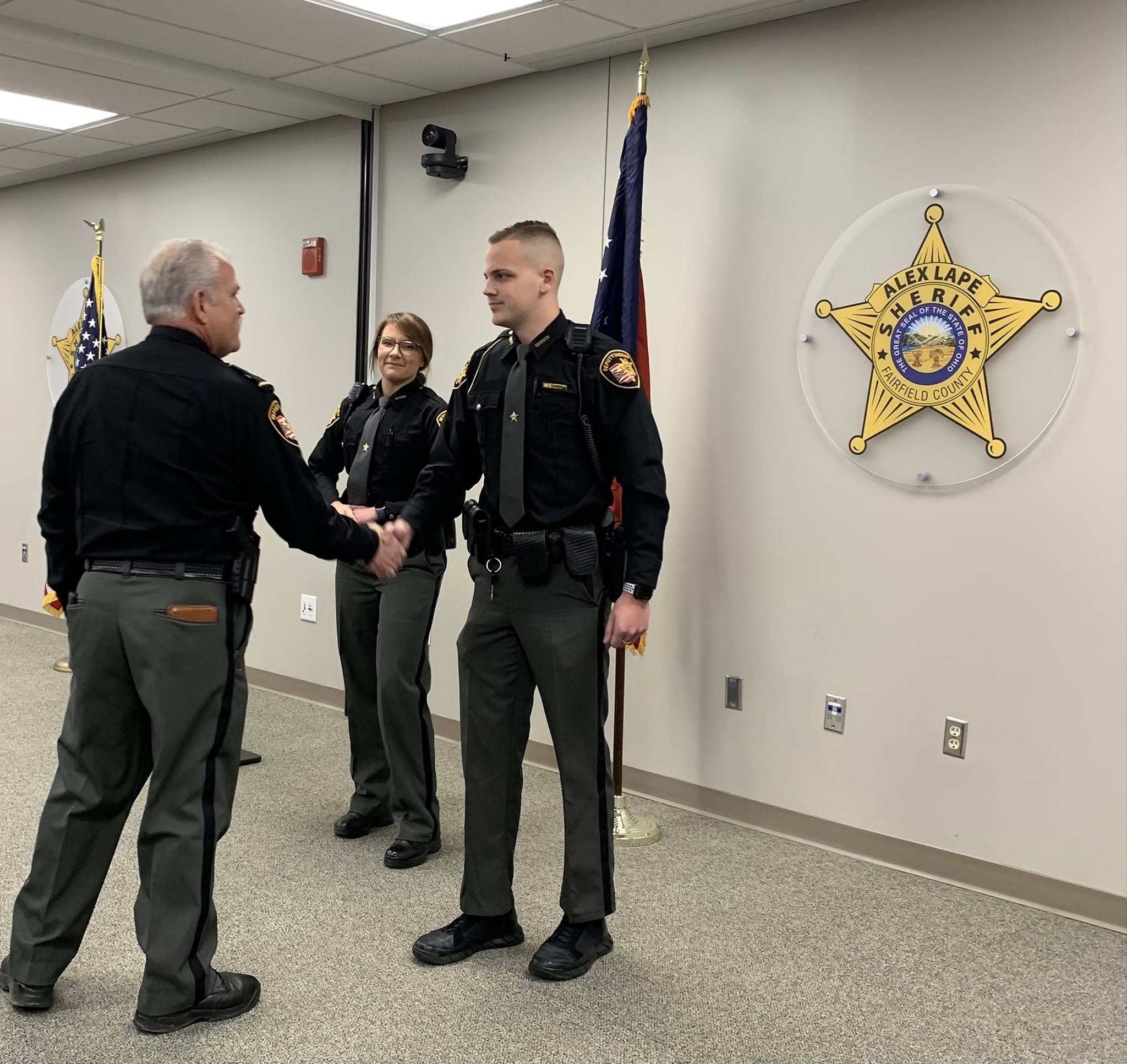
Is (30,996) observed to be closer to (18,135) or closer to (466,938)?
(466,938)

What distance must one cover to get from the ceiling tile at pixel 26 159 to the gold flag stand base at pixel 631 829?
15.6 ft

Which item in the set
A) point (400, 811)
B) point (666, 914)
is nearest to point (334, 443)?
point (400, 811)

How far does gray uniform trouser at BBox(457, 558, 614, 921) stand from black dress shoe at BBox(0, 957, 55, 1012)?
94 centimetres

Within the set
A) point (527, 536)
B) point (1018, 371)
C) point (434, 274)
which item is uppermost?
point (434, 274)

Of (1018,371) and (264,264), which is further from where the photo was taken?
(264,264)

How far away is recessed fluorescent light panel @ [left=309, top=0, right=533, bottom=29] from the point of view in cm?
372

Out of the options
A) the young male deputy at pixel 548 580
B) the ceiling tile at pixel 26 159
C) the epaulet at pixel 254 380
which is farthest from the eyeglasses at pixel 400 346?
the ceiling tile at pixel 26 159

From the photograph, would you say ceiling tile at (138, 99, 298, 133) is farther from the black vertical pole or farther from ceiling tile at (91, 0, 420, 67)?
ceiling tile at (91, 0, 420, 67)

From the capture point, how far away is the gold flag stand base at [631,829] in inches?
146

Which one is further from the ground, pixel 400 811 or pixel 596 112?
pixel 596 112

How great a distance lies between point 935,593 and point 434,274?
2.49 metres

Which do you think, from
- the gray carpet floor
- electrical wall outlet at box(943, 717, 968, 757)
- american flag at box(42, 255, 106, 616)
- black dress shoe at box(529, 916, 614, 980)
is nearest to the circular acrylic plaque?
electrical wall outlet at box(943, 717, 968, 757)

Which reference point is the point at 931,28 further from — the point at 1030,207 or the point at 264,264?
the point at 264,264

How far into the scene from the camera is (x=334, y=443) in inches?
150
